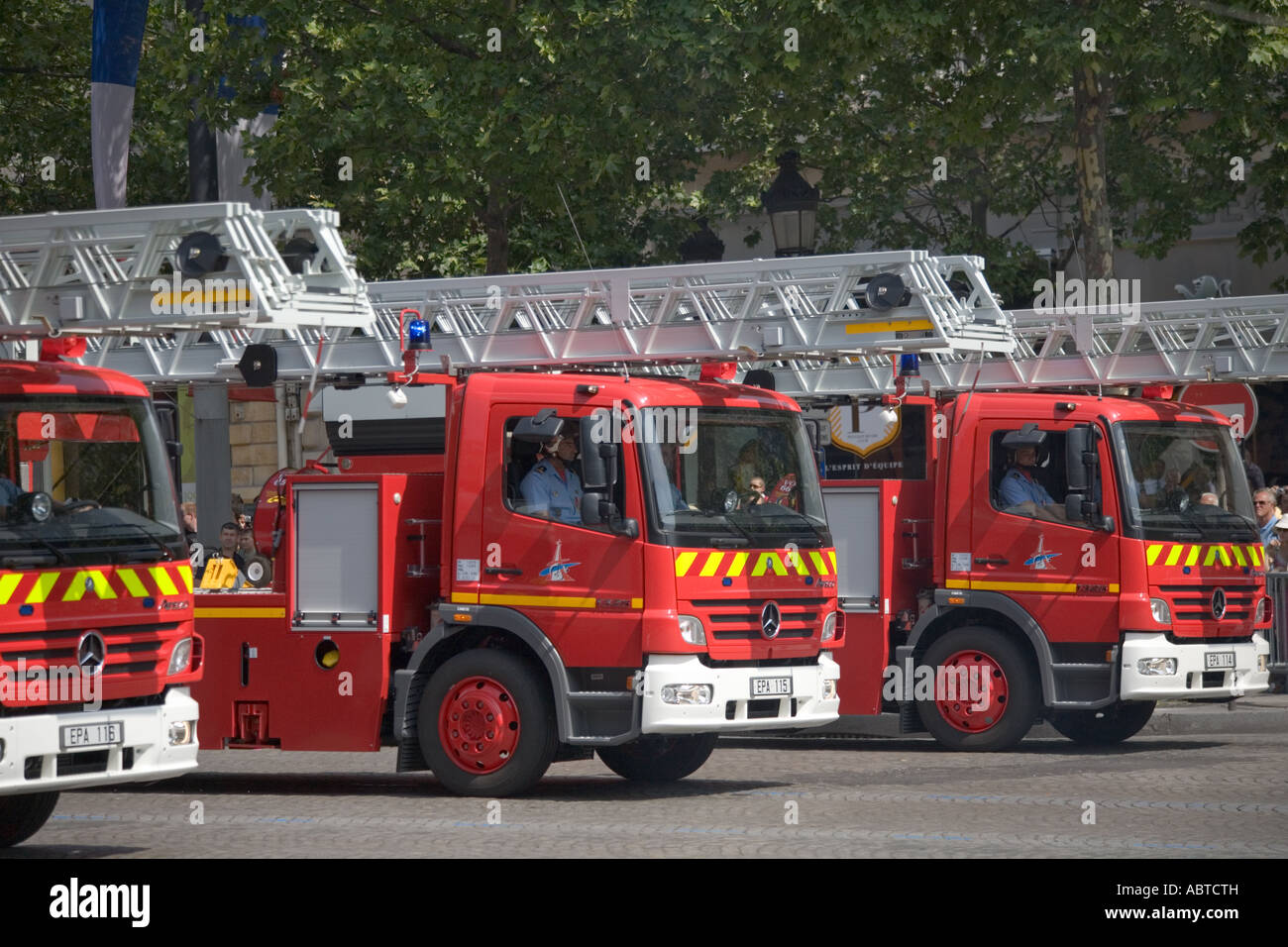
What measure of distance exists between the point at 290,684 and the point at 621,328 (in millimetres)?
3245

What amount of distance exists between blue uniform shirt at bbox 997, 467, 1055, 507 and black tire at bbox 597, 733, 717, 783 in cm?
307

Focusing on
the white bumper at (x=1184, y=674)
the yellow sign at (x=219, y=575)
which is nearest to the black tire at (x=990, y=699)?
the white bumper at (x=1184, y=674)

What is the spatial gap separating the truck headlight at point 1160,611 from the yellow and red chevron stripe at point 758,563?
115 inches

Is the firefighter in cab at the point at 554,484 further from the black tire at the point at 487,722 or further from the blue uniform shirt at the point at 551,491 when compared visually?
the black tire at the point at 487,722

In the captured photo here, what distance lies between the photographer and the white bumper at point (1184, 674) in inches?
579

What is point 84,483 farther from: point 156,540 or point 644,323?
point 644,323

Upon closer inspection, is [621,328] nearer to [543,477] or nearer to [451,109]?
[543,477]

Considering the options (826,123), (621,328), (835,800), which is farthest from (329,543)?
(826,123)

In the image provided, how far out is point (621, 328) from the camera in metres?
13.9

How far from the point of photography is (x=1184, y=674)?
14852 mm

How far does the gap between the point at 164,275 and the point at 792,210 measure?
9288mm

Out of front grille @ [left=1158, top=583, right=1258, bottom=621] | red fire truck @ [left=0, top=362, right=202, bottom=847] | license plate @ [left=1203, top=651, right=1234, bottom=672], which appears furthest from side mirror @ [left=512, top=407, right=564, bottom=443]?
license plate @ [left=1203, top=651, right=1234, bottom=672]
